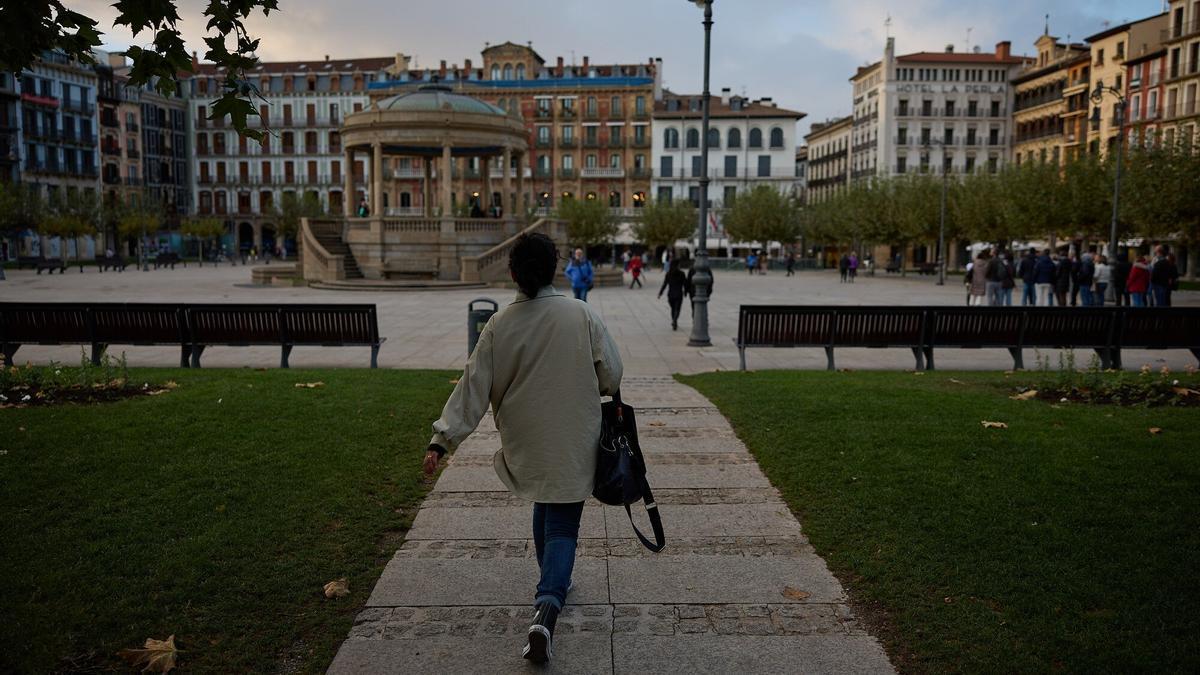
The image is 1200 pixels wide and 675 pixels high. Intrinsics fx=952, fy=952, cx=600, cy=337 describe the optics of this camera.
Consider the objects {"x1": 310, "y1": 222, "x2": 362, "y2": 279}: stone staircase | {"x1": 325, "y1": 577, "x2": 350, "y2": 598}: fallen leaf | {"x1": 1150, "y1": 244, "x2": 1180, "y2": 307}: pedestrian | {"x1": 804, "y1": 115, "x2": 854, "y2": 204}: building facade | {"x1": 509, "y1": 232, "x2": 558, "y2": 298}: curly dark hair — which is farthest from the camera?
{"x1": 804, "y1": 115, "x2": 854, "y2": 204}: building facade

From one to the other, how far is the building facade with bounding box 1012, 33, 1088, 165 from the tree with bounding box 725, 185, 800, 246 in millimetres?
20095

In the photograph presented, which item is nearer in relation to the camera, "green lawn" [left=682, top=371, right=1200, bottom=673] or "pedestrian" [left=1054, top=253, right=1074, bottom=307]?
"green lawn" [left=682, top=371, right=1200, bottom=673]

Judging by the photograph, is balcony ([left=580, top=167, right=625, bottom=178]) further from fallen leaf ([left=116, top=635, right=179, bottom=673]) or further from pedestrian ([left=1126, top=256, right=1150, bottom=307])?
fallen leaf ([left=116, top=635, right=179, bottom=673])

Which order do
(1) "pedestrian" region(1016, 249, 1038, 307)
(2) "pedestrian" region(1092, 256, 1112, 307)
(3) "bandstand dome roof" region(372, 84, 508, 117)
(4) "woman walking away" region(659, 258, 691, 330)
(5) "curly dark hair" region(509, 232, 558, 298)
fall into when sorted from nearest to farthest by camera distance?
(5) "curly dark hair" region(509, 232, 558, 298), (4) "woman walking away" region(659, 258, 691, 330), (1) "pedestrian" region(1016, 249, 1038, 307), (2) "pedestrian" region(1092, 256, 1112, 307), (3) "bandstand dome roof" region(372, 84, 508, 117)

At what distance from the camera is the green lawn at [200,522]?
168 inches

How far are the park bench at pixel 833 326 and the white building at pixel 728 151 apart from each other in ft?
231

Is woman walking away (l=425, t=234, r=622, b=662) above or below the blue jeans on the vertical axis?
above

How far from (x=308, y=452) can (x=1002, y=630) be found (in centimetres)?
515

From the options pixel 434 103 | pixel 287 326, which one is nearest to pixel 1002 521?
pixel 287 326

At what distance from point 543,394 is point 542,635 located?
101 cm

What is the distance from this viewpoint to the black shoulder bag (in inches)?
164

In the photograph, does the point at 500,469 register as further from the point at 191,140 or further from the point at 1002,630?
the point at 191,140

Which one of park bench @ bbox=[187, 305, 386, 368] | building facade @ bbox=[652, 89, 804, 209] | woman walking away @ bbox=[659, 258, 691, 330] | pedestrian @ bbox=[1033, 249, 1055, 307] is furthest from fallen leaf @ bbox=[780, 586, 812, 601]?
building facade @ bbox=[652, 89, 804, 209]

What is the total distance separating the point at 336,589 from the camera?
4.83 m
